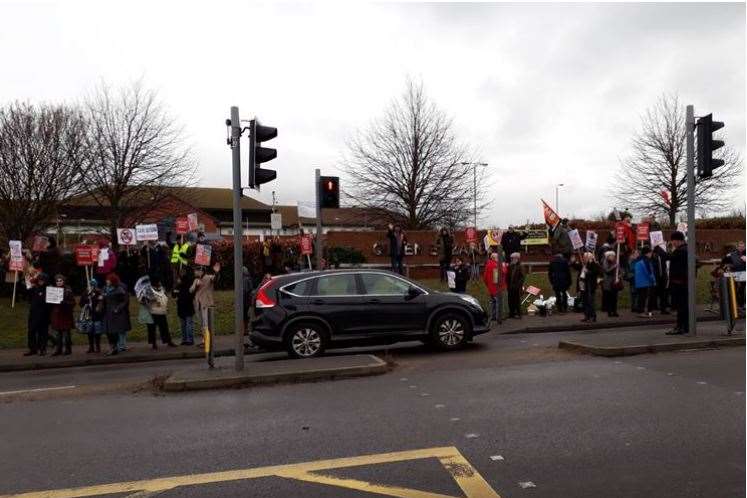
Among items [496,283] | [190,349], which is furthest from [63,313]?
[496,283]

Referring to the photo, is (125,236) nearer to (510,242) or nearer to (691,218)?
(510,242)

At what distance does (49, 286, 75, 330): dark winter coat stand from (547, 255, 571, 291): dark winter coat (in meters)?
11.4

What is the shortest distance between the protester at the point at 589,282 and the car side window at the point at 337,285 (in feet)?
20.4

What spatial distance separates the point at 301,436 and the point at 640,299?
12.3m

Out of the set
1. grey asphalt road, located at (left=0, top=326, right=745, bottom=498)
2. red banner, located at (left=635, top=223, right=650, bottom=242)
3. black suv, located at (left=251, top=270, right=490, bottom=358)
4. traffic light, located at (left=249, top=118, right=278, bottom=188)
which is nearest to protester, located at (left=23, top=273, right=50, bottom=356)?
black suv, located at (left=251, top=270, right=490, bottom=358)

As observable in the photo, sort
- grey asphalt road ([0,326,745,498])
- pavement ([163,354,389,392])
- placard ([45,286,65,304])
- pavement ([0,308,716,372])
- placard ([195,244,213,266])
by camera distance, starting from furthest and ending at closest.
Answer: placard ([195,244,213,266])
placard ([45,286,65,304])
pavement ([0,308,716,372])
pavement ([163,354,389,392])
grey asphalt road ([0,326,745,498])

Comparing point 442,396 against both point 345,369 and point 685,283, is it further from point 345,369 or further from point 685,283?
point 685,283

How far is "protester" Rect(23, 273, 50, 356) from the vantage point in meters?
13.1

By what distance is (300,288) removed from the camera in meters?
10.9

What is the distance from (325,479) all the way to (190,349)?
9001 mm

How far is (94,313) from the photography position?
1303 cm

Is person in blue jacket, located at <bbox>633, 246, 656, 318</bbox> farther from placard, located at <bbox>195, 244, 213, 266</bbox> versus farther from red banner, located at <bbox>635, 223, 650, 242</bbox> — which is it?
placard, located at <bbox>195, 244, 213, 266</bbox>

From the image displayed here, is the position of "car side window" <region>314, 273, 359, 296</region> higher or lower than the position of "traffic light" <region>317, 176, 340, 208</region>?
lower

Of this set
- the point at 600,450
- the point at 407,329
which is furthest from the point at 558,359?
the point at 600,450
